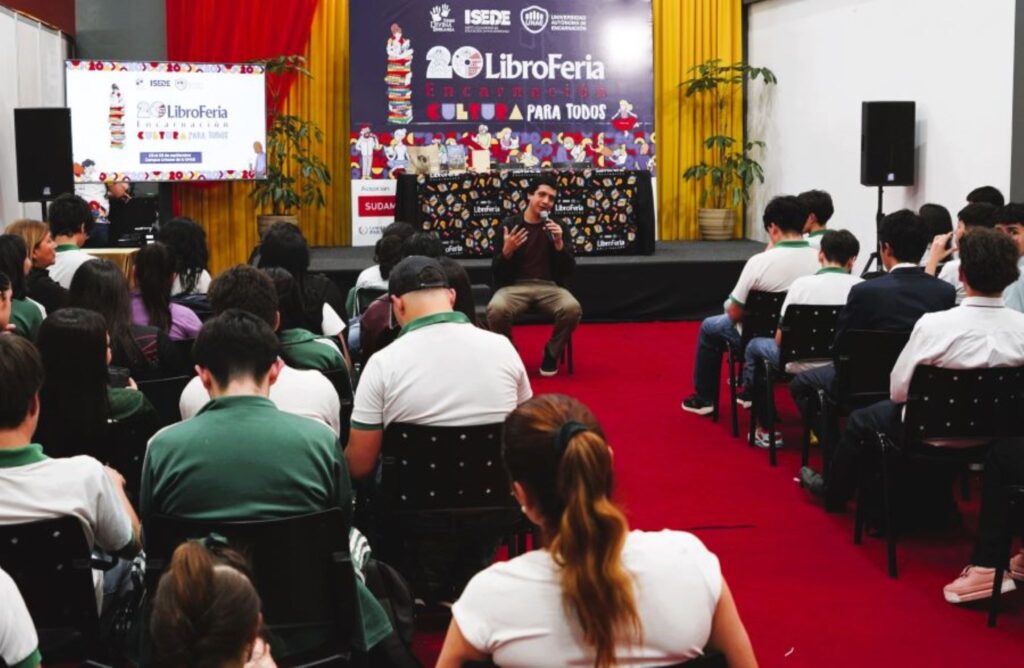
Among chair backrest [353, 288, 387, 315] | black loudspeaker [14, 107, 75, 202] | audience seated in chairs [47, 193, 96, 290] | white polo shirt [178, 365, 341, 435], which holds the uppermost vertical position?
black loudspeaker [14, 107, 75, 202]

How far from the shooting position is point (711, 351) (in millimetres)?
6746

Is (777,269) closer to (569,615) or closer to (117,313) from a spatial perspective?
(117,313)

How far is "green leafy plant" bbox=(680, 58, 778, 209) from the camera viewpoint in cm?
1204

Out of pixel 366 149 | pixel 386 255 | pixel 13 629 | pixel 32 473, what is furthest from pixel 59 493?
pixel 366 149

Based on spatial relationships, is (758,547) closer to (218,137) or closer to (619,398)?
(619,398)

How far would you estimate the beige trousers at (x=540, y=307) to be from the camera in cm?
787

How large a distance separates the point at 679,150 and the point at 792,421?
6173mm

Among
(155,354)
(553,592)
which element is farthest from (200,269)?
(553,592)

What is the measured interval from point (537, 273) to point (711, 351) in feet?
5.55

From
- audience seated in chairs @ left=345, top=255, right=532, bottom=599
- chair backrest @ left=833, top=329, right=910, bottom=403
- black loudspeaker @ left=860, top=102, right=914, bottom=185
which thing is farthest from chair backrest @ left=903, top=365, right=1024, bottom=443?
black loudspeaker @ left=860, top=102, right=914, bottom=185

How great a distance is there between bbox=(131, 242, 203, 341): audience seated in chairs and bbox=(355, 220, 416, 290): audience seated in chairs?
1055 mm

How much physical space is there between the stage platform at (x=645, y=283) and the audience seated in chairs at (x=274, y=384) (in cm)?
609

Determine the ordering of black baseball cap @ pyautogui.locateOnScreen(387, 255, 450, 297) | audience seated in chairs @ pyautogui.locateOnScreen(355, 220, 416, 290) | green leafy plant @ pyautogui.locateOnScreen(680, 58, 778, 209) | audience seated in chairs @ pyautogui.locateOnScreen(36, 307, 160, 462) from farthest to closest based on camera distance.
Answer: green leafy plant @ pyautogui.locateOnScreen(680, 58, 778, 209) → audience seated in chairs @ pyautogui.locateOnScreen(355, 220, 416, 290) → black baseball cap @ pyautogui.locateOnScreen(387, 255, 450, 297) → audience seated in chairs @ pyautogui.locateOnScreen(36, 307, 160, 462)

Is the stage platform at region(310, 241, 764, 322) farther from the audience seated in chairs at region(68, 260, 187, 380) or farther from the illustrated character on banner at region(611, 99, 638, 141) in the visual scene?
the audience seated in chairs at region(68, 260, 187, 380)
